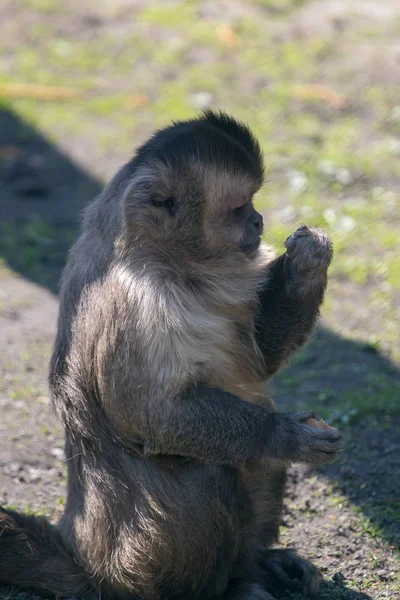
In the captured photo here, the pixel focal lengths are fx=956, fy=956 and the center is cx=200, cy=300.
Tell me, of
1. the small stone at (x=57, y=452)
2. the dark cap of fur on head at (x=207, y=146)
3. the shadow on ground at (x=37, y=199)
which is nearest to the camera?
the dark cap of fur on head at (x=207, y=146)

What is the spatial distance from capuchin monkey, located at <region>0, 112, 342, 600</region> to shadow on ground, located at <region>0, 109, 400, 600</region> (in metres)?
0.73

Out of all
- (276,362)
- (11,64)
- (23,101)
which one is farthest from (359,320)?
(11,64)

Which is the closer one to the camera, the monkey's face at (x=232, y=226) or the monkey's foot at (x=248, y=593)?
the monkey's foot at (x=248, y=593)

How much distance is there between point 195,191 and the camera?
164 inches

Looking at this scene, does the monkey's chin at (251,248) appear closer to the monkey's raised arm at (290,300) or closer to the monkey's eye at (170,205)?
the monkey's raised arm at (290,300)

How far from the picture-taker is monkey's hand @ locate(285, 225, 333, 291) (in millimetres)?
4215

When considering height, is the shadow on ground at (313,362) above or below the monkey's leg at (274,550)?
above

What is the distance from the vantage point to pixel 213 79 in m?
10.2

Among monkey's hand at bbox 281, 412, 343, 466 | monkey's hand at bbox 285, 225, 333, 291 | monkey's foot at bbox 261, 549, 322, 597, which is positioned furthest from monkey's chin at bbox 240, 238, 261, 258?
monkey's foot at bbox 261, 549, 322, 597

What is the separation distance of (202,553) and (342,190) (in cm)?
500

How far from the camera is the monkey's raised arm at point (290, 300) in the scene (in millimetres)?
4250

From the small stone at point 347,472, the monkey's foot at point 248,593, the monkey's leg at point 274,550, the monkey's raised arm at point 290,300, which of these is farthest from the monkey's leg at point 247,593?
the small stone at point 347,472

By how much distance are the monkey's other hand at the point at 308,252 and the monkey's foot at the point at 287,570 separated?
1.29m

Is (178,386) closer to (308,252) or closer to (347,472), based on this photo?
(308,252)
